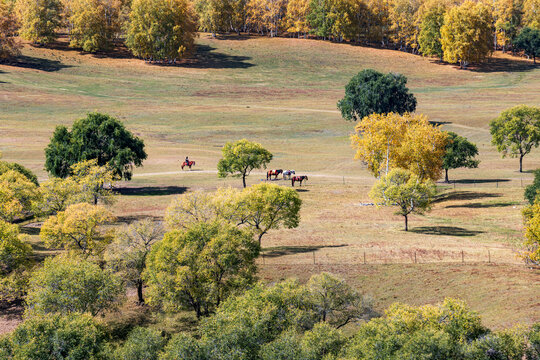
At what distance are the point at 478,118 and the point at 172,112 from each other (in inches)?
2924

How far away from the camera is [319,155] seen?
121688mm

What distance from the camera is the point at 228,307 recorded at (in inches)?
1967

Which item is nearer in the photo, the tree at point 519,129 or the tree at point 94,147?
the tree at point 94,147

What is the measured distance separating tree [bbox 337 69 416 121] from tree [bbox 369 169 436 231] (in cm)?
6118

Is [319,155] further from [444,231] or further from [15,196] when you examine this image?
[15,196]

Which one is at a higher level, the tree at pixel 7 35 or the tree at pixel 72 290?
the tree at pixel 7 35

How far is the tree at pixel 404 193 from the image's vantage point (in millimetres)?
74250

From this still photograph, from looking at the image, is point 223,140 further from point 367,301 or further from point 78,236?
point 367,301

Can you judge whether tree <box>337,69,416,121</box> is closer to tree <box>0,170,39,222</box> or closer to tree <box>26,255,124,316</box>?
tree <box>0,170,39,222</box>

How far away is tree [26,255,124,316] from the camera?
52.9 meters

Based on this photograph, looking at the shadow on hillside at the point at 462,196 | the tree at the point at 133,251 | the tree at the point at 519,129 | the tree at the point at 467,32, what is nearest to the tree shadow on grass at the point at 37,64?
the tree at the point at 467,32

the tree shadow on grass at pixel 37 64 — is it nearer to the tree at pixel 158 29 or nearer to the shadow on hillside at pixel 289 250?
the tree at pixel 158 29

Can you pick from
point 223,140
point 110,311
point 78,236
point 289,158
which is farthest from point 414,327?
point 223,140

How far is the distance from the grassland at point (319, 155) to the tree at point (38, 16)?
825 centimetres
